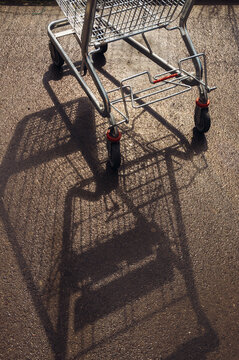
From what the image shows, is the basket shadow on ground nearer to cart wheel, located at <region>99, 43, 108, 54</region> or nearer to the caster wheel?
the caster wheel

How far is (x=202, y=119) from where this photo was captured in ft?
10.5

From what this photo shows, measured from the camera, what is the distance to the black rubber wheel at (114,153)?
2.96 metres

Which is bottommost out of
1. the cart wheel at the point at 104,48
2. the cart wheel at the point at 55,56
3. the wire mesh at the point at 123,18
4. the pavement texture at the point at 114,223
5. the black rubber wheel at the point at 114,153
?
the pavement texture at the point at 114,223

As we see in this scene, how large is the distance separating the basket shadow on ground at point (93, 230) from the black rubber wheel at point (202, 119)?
0.46 ft

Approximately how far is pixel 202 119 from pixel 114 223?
1.13 meters

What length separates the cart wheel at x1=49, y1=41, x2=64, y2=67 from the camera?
143 inches

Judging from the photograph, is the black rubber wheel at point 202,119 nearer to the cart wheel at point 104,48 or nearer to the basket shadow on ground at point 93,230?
the basket shadow on ground at point 93,230

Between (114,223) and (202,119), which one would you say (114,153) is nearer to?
(114,223)

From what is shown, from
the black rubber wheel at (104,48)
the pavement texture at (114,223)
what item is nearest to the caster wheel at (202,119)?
the pavement texture at (114,223)

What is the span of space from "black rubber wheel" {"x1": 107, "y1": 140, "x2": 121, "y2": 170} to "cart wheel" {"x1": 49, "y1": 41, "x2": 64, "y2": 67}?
119 cm

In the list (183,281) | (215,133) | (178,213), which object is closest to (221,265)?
(183,281)

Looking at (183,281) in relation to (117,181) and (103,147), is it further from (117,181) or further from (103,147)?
(103,147)

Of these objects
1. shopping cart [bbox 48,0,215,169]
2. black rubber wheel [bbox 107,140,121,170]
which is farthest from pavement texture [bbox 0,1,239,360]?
shopping cart [bbox 48,0,215,169]

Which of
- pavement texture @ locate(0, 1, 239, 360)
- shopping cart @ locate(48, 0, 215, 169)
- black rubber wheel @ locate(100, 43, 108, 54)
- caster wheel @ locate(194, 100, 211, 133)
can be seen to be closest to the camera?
pavement texture @ locate(0, 1, 239, 360)
